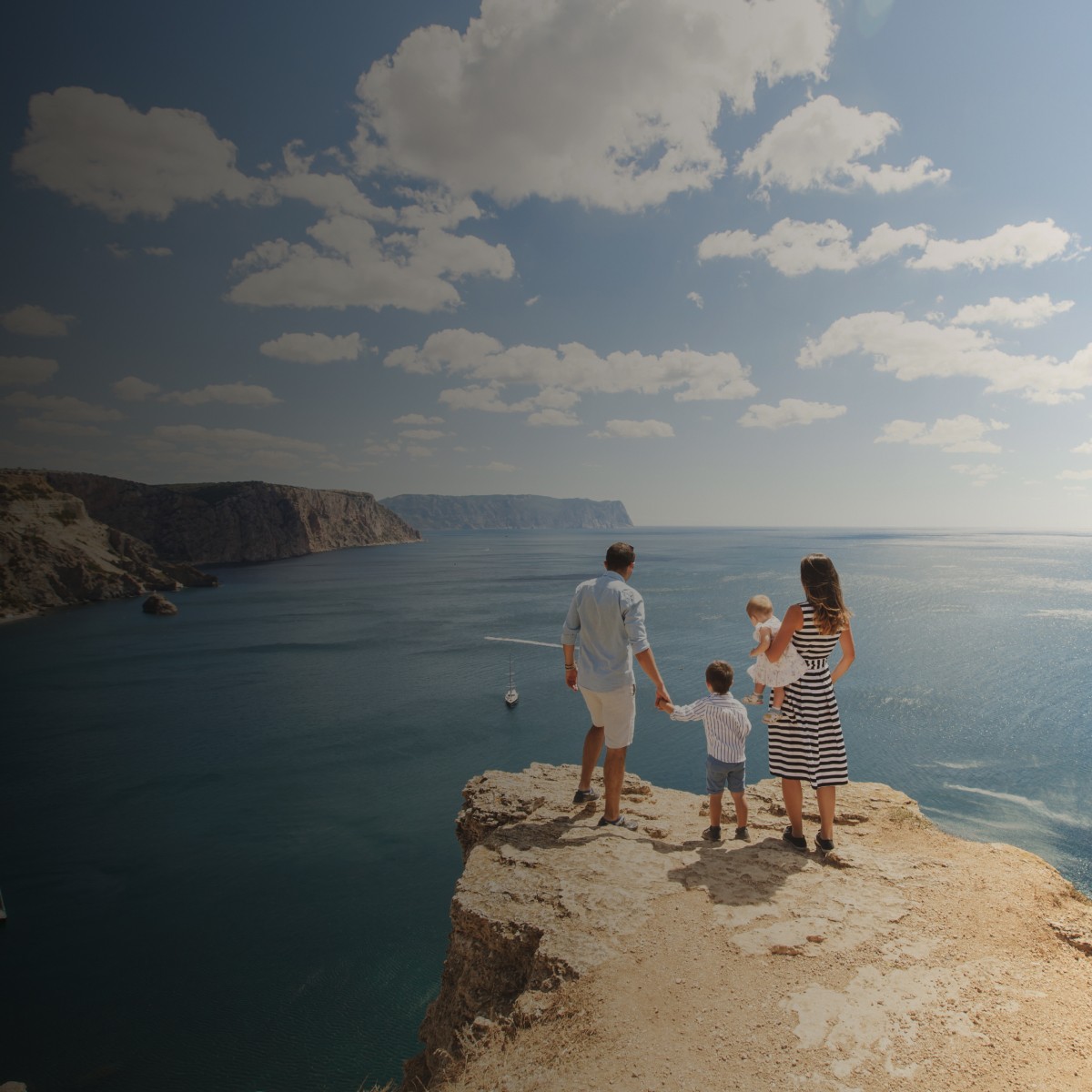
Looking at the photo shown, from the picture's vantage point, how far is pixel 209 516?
427ft

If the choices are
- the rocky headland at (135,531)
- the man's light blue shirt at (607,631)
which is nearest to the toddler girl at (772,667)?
the man's light blue shirt at (607,631)

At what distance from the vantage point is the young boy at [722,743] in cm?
589

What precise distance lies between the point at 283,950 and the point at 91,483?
140m

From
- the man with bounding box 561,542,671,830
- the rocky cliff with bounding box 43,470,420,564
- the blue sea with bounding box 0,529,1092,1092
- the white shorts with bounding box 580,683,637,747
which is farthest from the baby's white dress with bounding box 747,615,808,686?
the rocky cliff with bounding box 43,470,420,564

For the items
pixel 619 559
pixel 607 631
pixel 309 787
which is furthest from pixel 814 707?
pixel 309 787

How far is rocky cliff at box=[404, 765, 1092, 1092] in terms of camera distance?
3080 millimetres

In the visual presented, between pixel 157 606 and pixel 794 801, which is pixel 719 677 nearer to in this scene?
pixel 794 801

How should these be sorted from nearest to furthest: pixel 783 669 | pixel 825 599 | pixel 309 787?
pixel 825 599
pixel 783 669
pixel 309 787

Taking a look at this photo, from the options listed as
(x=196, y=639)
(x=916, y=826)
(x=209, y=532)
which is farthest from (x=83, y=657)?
(x=209, y=532)

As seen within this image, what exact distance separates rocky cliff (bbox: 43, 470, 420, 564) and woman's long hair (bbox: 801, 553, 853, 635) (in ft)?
453

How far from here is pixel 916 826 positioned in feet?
21.3

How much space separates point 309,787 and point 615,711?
21.0 m

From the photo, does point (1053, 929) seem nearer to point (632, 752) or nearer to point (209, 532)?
point (632, 752)

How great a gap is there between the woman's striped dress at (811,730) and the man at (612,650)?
4.05 feet
